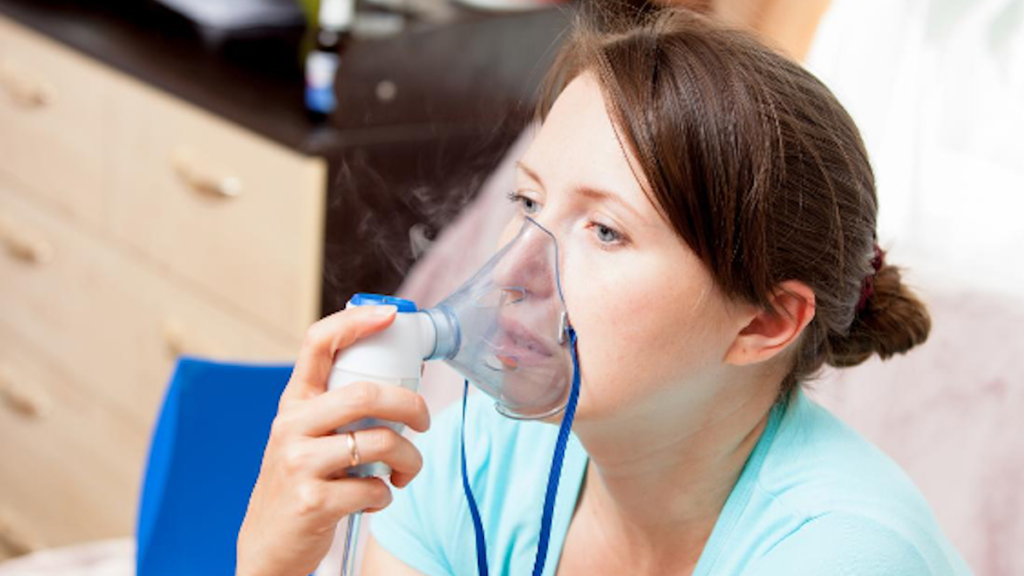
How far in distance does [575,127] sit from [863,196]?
9.6 inches

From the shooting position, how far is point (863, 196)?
3.80 ft

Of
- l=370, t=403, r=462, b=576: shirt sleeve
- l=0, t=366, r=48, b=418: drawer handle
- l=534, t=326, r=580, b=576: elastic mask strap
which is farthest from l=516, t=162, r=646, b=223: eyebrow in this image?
l=0, t=366, r=48, b=418: drawer handle

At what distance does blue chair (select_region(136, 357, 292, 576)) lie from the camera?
1.51 m

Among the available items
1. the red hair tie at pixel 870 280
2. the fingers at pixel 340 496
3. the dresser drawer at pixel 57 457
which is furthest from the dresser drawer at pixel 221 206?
the fingers at pixel 340 496

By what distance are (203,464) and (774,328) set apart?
2.24 ft

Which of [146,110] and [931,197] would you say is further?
[146,110]

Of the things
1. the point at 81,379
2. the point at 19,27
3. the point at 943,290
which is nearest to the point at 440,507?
the point at 943,290

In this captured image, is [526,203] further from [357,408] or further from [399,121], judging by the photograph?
[399,121]

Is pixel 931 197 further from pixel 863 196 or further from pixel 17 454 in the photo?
pixel 17 454

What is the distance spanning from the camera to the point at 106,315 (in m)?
2.65

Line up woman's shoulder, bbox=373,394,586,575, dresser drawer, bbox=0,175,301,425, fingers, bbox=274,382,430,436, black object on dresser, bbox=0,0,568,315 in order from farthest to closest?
dresser drawer, bbox=0,175,301,425
black object on dresser, bbox=0,0,568,315
woman's shoulder, bbox=373,394,586,575
fingers, bbox=274,382,430,436

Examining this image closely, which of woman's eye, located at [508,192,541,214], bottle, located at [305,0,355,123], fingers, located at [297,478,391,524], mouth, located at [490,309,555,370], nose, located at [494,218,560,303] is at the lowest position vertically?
fingers, located at [297,478,391,524]

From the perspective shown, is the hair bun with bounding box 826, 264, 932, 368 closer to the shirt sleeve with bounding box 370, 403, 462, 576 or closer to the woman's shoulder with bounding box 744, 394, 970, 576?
the woman's shoulder with bounding box 744, 394, 970, 576

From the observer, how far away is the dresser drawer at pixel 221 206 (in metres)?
2.24
